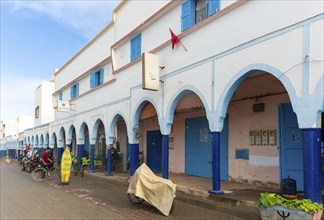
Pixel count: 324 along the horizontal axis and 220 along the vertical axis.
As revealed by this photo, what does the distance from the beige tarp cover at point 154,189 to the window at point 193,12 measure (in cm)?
533

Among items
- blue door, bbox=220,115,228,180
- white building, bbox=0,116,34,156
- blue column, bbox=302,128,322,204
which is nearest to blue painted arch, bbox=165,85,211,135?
blue door, bbox=220,115,228,180

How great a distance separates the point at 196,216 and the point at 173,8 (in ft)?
24.8

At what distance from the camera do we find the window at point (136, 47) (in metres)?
14.3

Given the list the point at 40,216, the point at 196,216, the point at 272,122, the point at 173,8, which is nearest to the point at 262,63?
the point at 272,122

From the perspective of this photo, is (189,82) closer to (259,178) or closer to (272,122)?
(272,122)

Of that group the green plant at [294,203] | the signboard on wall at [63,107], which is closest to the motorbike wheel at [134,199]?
the green plant at [294,203]

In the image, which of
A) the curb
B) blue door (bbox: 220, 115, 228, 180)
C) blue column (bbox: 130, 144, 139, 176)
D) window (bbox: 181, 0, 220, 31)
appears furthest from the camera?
blue column (bbox: 130, 144, 139, 176)

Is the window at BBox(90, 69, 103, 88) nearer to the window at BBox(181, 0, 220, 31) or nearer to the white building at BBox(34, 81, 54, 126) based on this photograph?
the window at BBox(181, 0, 220, 31)

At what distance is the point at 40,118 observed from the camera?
3672 centimetres

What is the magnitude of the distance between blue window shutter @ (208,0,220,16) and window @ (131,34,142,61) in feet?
17.2

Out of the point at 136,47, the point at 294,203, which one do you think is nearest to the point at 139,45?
the point at 136,47

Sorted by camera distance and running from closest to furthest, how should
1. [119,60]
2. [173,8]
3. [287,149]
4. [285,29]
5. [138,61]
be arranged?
[285,29], [287,149], [173,8], [138,61], [119,60]

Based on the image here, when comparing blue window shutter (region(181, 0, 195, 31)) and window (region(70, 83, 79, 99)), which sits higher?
blue window shutter (region(181, 0, 195, 31))

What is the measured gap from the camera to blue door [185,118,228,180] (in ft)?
39.5
